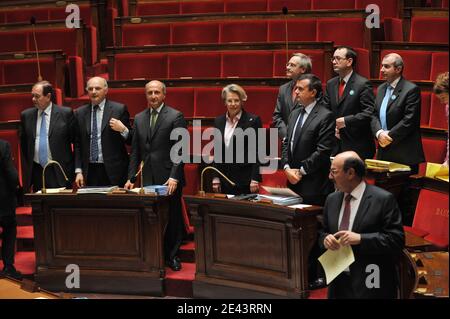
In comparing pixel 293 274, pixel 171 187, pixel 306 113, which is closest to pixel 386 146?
pixel 306 113

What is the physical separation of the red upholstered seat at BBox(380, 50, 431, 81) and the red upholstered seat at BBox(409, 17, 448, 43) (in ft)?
0.67

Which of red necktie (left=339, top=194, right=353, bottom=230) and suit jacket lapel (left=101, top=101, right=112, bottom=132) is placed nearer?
red necktie (left=339, top=194, right=353, bottom=230)

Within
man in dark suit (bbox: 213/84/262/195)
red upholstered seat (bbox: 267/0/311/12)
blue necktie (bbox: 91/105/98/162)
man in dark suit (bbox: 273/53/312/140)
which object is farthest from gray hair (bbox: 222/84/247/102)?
red upholstered seat (bbox: 267/0/311/12)

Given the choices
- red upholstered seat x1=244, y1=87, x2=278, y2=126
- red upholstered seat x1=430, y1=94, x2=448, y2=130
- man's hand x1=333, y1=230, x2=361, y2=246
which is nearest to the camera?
man's hand x1=333, y1=230, x2=361, y2=246

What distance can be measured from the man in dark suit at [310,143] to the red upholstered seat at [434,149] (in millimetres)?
356

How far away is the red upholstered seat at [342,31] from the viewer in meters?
2.33

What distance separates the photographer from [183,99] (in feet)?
6.90

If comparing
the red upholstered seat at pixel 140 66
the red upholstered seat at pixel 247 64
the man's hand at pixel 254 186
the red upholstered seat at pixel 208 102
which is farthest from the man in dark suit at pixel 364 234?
the red upholstered seat at pixel 140 66

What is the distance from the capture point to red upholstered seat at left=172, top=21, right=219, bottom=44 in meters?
2.46

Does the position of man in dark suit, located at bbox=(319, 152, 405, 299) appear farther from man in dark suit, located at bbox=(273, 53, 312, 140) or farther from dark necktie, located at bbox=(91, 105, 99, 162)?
dark necktie, located at bbox=(91, 105, 99, 162)

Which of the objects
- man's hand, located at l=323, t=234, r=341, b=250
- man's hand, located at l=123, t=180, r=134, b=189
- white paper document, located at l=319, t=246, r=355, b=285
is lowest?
white paper document, located at l=319, t=246, r=355, b=285

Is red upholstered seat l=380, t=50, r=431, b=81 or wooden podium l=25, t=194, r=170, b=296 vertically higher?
red upholstered seat l=380, t=50, r=431, b=81
